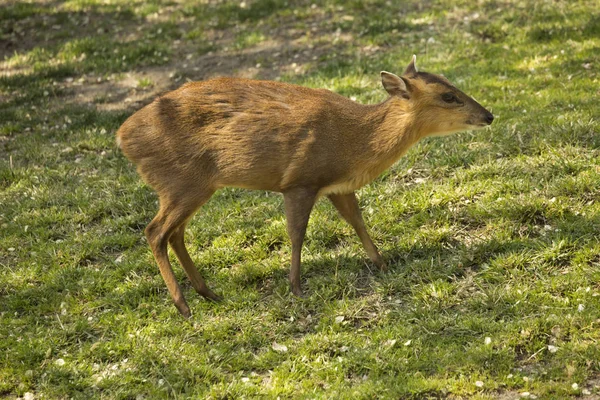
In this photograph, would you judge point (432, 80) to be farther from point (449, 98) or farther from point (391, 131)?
point (391, 131)

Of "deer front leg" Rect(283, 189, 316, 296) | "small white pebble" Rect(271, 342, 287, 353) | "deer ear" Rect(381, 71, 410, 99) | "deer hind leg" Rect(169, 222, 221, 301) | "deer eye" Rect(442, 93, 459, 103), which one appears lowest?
"small white pebble" Rect(271, 342, 287, 353)

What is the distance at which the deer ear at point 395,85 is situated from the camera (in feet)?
18.5

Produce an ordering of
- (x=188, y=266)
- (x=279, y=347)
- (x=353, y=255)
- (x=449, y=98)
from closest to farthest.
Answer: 1. (x=279, y=347)
2. (x=449, y=98)
3. (x=188, y=266)
4. (x=353, y=255)

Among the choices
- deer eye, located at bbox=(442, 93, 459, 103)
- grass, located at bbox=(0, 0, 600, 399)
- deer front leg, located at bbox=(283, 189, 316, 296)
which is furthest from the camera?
deer eye, located at bbox=(442, 93, 459, 103)

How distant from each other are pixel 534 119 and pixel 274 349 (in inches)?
144

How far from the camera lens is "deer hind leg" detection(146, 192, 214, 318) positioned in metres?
5.62

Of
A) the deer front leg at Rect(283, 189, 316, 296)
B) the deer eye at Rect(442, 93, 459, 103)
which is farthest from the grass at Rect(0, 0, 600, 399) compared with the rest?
the deer eye at Rect(442, 93, 459, 103)

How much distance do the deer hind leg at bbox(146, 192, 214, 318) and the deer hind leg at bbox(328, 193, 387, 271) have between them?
0.98m

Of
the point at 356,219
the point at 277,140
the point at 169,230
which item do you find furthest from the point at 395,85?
the point at 169,230

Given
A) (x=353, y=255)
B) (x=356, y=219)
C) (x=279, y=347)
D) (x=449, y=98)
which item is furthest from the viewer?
(x=353, y=255)

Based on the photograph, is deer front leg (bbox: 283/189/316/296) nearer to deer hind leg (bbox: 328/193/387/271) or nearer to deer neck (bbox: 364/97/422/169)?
deer hind leg (bbox: 328/193/387/271)

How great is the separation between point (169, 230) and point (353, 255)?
55.9 inches

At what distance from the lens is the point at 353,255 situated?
6176 mm

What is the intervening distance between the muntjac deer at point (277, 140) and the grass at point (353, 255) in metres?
0.47
